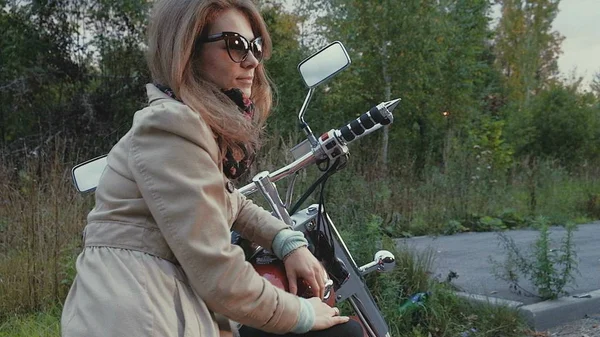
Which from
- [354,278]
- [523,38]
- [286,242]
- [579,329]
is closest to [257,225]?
[286,242]

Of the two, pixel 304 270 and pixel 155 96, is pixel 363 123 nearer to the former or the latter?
pixel 304 270

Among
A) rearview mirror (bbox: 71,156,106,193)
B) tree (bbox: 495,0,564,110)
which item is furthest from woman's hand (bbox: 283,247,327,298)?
tree (bbox: 495,0,564,110)

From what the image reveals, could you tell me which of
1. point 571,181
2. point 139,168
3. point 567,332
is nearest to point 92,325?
point 139,168

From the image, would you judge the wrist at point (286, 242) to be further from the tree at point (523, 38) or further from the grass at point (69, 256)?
the tree at point (523, 38)

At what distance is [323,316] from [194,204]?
0.43 metres

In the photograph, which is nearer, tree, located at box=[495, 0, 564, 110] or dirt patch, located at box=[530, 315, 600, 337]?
dirt patch, located at box=[530, 315, 600, 337]

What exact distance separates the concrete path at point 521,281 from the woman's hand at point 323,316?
2.89 m

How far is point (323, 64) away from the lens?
2.08 metres

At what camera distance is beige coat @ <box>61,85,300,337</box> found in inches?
54.0

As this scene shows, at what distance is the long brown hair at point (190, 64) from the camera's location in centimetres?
157

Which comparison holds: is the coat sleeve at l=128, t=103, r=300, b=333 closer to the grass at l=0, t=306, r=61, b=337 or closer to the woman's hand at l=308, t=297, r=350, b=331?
the woman's hand at l=308, t=297, r=350, b=331

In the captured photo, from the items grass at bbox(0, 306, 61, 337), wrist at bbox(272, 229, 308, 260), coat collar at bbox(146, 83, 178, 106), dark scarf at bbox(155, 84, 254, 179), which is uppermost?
coat collar at bbox(146, 83, 178, 106)

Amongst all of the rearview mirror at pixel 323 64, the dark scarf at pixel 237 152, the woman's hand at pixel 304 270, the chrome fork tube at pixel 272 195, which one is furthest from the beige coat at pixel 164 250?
the rearview mirror at pixel 323 64

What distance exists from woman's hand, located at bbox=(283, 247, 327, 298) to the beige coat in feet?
0.74
